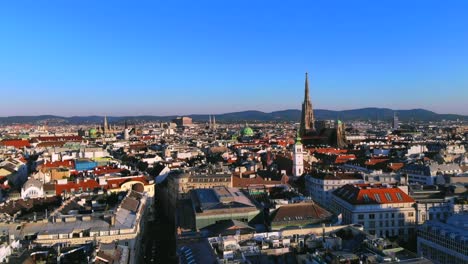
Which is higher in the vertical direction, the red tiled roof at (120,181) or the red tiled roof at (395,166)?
the red tiled roof at (120,181)

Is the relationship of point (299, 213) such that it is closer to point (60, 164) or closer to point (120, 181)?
point (120, 181)

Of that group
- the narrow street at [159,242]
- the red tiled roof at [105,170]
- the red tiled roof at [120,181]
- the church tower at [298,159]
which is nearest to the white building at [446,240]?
the narrow street at [159,242]

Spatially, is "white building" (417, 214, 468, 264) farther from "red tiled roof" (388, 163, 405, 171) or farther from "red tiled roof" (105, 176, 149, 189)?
"red tiled roof" (388, 163, 405, 171)

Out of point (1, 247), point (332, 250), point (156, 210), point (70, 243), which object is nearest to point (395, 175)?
point (156, 210)

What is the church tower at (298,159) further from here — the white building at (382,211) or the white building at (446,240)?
the white building at (446,240)

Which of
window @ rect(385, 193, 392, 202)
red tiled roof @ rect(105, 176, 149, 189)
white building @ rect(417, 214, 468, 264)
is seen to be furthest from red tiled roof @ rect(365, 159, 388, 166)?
white building @ rect(417, 214, 468, 264)

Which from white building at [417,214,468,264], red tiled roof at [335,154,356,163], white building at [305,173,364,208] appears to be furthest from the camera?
red tiled roof at [335,154,356,163]

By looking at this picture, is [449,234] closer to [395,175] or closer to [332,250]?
[332,250]

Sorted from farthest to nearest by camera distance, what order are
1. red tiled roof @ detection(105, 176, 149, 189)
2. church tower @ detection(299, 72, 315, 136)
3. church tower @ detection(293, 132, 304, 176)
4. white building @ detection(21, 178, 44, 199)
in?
church tower @ detection(299, 72, 315, 136), church tower @ detection(293, 132, 304, 176), red tiled roof @ detection(105, 176, 149, 189), white building @ detection(21, 178, 44, 199)
